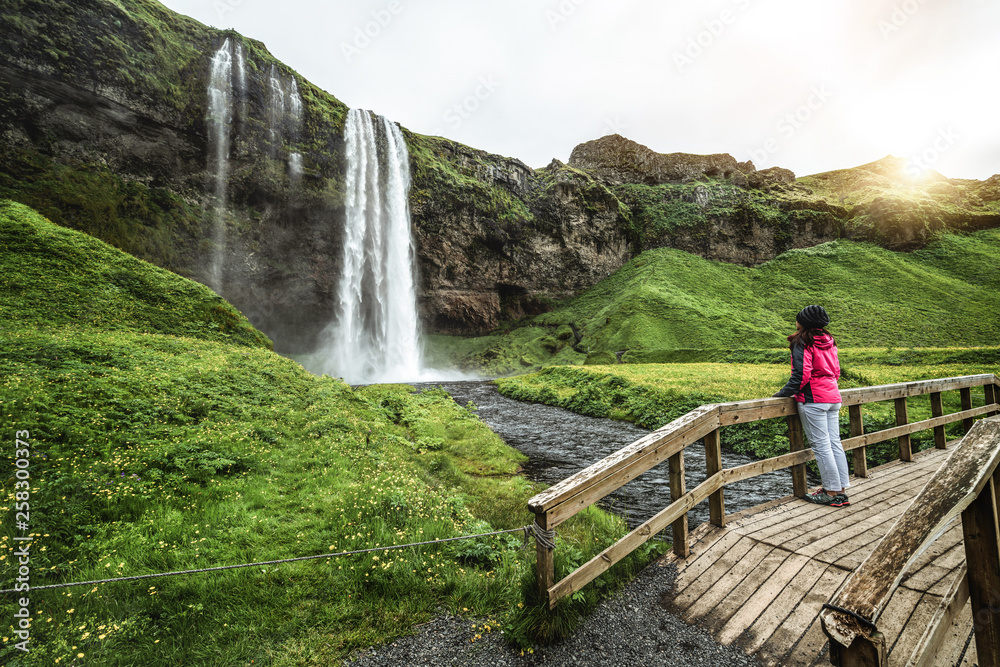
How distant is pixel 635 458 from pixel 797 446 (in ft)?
11.2

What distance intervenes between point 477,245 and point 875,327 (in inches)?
2285

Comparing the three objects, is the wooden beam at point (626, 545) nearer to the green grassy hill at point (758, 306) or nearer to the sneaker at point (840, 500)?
the sneaker at point (840, 500)

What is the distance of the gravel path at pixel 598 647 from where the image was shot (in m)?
3.40

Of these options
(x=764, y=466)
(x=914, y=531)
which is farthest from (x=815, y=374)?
(x=914, y=531)

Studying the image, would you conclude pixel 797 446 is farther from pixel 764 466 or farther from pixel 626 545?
pixel 626 545

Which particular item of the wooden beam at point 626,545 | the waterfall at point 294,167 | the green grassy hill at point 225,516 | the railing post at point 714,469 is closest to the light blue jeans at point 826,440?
the railing post at point 714,469

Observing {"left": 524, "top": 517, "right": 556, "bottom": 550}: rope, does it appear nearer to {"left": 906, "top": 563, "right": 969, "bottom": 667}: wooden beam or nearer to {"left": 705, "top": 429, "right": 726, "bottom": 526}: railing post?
{"left": 906, "top": 563, "right": 969, "bottom": 667}: wooden beam

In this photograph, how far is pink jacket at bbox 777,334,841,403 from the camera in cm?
573

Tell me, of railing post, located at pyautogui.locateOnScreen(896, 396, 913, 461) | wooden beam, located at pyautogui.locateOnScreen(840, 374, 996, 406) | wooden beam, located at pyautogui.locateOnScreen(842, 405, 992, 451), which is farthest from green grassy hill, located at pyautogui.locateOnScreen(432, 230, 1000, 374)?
railing post, located at pyautogui.locateOnScreen(896, 396, 913, 461)

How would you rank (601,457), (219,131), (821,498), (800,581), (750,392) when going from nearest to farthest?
(800,581)
(821,498)
(601,457)
(750,392)
(219,131)

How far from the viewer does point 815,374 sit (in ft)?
19.0

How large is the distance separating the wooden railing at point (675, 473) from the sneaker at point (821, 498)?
15 centimetres

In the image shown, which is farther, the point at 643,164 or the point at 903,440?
the point at 643,164

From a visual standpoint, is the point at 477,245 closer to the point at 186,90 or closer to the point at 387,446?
the point at 186,90
